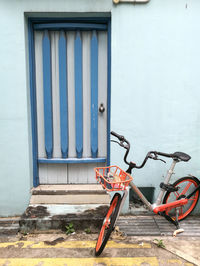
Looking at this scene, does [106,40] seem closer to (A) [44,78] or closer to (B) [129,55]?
(B) [129,55]

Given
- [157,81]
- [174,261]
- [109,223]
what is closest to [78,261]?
[109,223]

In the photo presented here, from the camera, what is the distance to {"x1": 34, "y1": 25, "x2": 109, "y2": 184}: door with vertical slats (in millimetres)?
3629

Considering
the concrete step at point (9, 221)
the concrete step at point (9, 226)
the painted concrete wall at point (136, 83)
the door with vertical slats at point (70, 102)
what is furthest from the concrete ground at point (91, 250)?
the door with vertical slats at point (70, 102)

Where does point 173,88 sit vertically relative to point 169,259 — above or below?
above

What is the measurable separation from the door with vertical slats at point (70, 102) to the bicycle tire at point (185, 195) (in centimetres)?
121

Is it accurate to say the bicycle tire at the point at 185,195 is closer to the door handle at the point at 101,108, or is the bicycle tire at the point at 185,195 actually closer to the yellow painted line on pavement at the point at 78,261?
the yellow painted line on pavement at the point at 78,261

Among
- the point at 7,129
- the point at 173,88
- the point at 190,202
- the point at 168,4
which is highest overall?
the point at 168,4

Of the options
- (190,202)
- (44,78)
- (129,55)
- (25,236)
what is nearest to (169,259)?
(190,202)

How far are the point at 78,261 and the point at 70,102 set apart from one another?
2.25m

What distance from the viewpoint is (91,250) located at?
9.45 ft

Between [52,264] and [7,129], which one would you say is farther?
[7,129]

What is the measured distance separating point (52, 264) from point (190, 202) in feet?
7.40

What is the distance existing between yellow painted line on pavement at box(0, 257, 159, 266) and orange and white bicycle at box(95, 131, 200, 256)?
0.41 feet

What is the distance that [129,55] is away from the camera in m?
3.39
